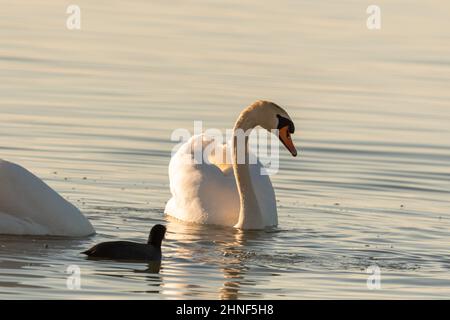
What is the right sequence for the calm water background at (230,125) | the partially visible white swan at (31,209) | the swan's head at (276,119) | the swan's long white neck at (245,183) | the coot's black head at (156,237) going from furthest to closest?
the swan's head at (276,119), the swan's long white neck at (245,183), the partially visible white swan at (31,209), the coot's black head at (156,237), the calm water background at (230,125)

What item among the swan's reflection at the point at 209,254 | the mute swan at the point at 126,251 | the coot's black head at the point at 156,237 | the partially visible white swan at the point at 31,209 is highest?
the partially visible white swan at the point at 31,209

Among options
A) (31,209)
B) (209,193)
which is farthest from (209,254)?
(209,193)

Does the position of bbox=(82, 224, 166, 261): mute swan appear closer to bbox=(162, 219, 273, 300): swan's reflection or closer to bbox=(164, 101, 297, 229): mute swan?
bbox=(162, 219, 273, 300): swan's reflection

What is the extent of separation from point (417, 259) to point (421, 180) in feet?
13.6

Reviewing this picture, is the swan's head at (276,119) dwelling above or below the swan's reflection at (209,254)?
above

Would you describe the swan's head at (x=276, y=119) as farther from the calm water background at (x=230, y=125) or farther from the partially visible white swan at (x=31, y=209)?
the partially visible white swan at (x=31, y=209)

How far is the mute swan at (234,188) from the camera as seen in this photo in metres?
14.9

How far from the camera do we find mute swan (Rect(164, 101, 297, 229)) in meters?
14.9

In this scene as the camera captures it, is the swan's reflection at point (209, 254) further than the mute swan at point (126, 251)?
No

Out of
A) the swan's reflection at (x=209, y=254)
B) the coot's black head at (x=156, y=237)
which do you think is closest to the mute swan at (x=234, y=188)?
the swan's reflection at (x=209, y=254)

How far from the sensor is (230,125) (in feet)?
63.6

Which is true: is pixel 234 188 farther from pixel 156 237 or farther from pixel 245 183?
pixel 156 237

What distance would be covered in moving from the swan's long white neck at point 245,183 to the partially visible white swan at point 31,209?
200 cm
